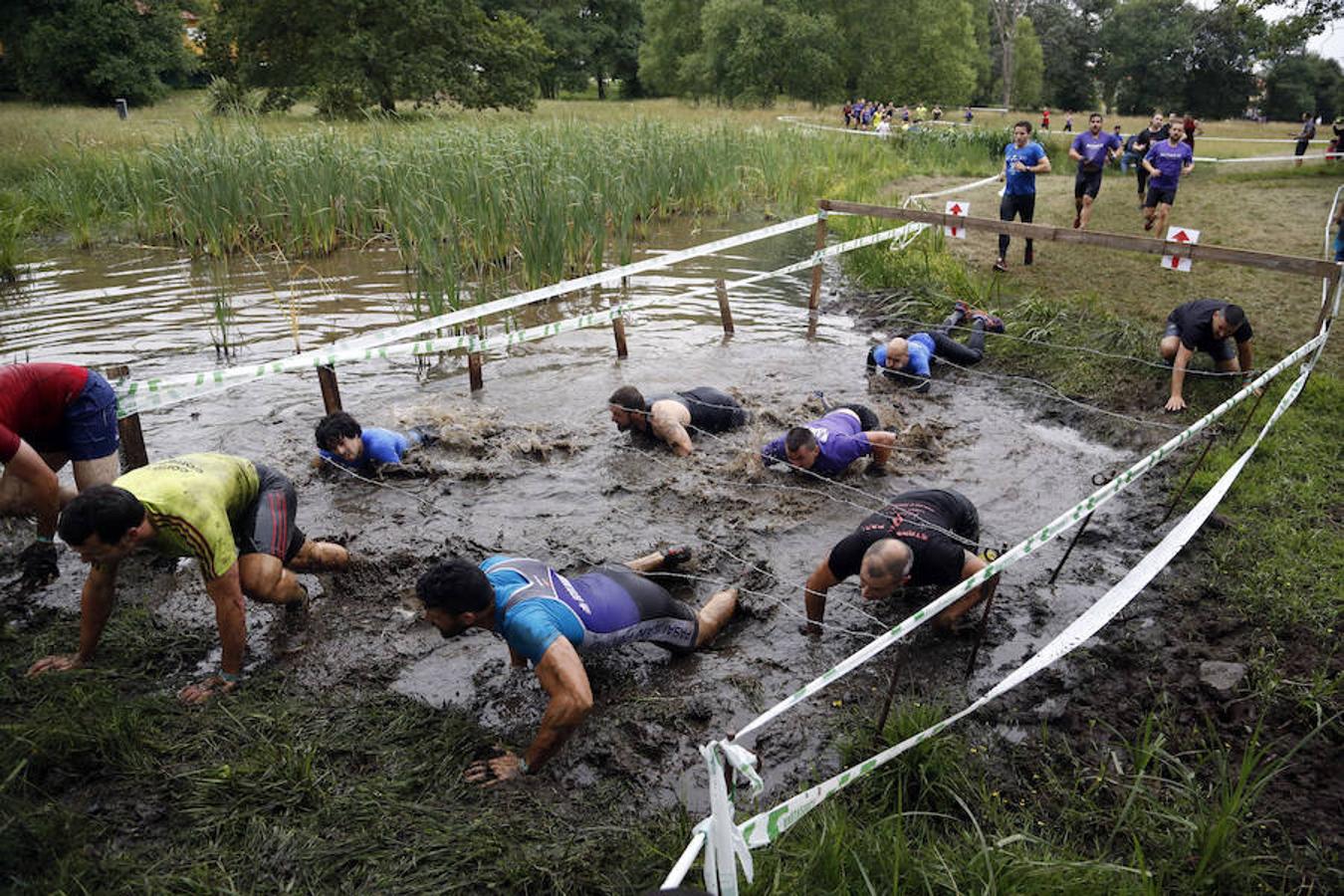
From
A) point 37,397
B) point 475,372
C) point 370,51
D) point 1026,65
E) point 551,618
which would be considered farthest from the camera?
point 1026,65

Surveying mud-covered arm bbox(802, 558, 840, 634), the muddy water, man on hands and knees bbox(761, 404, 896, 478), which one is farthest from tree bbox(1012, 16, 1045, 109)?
mud-covered arm bbox(802, 558, 840, 634)

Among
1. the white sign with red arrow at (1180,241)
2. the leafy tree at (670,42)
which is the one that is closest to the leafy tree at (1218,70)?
the leafy tree at (670,42)

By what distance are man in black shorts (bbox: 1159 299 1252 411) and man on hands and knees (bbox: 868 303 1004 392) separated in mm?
1809

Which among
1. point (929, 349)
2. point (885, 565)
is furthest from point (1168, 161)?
point (885, 565)

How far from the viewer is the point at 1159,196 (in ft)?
42.1

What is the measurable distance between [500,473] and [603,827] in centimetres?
375

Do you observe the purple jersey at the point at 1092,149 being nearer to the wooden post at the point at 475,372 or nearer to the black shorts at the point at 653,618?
the wooden post at the point at 475,372

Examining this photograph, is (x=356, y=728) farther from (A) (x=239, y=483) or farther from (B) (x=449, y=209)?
(B) (x=449, y=209)

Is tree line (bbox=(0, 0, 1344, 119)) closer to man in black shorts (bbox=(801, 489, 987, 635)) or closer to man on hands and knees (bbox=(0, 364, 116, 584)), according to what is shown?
man on hands and knees (bbox=(0, 364, 116, 584))

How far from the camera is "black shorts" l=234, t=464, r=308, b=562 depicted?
172 inches

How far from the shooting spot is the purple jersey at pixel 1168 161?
484 inches

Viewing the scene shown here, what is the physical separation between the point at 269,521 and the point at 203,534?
689 mm

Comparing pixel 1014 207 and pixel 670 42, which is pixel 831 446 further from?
pixel 670 42

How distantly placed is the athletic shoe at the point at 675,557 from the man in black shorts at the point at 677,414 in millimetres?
1666
